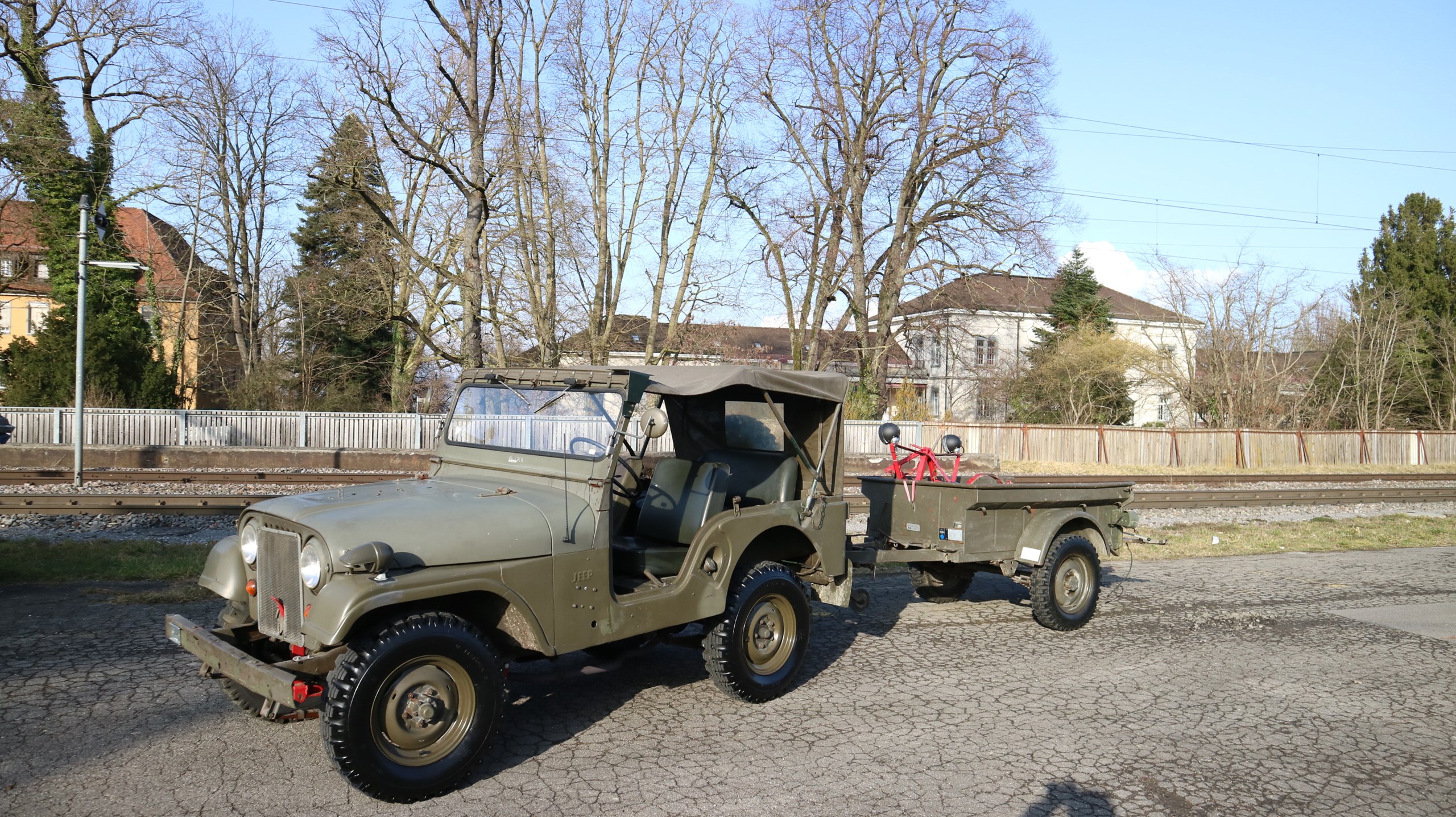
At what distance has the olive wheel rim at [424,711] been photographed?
4.32m

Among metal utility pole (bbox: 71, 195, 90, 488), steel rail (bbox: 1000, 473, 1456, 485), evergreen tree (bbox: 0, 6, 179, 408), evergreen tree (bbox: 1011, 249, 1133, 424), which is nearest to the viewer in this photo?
metal utility pole (bbox: 71, 195, 90, 488)

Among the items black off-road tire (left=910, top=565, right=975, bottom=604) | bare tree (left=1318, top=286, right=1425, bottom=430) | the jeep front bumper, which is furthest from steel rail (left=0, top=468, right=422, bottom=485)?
bare tree (left=1318, top=286, right=1425, bottom=430)

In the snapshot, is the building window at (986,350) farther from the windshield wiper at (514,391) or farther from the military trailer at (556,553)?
the windshield wiper at (514,391)

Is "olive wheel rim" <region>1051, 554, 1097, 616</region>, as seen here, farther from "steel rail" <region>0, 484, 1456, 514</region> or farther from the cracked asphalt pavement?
"steel rail" <region>0, 484, 1456, 514</region>

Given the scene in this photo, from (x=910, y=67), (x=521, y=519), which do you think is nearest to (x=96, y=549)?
(x=521, y=519)

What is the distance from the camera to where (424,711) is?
4.45m

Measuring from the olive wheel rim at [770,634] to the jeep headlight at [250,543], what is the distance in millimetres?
2954

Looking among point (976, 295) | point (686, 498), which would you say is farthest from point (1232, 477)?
point (686, 498)

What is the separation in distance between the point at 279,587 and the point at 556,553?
1.39 metres

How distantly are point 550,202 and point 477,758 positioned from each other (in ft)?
73.1

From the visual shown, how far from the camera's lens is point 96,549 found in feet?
33.1

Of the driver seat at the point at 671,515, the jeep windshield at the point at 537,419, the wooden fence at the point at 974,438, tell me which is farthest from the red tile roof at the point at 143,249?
the driver seat at the point at 671,515

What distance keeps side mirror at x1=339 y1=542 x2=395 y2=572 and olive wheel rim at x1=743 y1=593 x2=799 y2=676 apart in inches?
101

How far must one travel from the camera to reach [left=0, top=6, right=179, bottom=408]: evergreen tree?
24734 mm
